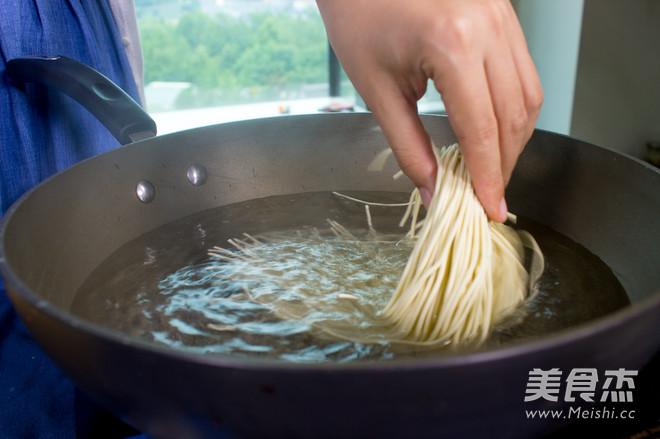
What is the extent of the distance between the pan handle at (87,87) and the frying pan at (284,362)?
1.7 inches

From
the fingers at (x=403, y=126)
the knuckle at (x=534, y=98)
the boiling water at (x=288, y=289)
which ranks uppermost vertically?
the knuckle at (x=534, y=98)

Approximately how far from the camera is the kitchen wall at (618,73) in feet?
7.00

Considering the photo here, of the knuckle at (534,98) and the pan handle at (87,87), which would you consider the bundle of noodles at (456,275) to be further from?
the pan handle at (87,87)

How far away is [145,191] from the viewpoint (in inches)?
38.0

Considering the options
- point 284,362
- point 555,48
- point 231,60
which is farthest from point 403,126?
point 231,60

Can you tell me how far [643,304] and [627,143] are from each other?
2.34 meters

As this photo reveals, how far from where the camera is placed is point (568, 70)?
2.21 meters

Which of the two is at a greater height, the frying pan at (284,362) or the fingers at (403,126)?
the fingers at (403,126)

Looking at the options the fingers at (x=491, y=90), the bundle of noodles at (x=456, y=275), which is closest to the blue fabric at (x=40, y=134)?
the bundle of noodles at (x=456, y=275)

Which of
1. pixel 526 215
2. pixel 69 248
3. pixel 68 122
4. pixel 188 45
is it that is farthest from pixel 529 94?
pixel 188 45

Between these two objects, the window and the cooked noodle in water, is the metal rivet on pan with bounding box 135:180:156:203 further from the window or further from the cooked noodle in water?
the window

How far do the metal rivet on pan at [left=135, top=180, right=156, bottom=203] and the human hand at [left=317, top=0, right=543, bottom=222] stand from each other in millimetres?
469

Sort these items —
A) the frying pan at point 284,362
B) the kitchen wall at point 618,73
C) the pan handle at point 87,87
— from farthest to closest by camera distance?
the kitchen wall at point 618,73 < the pan handle at point 87,87 < the frying pan at point 284,362

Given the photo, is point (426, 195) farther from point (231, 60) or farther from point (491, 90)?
point (231, 60)
